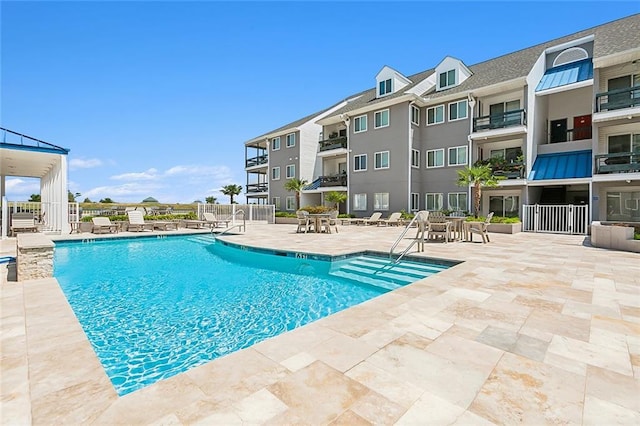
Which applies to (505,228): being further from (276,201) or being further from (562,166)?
(276,201)

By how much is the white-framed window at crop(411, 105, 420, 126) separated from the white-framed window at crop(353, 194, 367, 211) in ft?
21.9

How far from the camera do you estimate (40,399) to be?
227cm

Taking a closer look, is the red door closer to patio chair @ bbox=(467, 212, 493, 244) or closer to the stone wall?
patio chair @ bbox=(467, 212, 493, 244)

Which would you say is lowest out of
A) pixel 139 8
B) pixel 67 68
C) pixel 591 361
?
pixel 591 361

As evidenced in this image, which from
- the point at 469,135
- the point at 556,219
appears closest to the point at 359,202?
the point at 469,135

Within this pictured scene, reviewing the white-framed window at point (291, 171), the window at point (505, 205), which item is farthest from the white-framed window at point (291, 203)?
the window at point (505, 205)

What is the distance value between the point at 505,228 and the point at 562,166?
5.58 meters

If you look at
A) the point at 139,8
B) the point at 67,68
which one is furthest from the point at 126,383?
the point at 67,68

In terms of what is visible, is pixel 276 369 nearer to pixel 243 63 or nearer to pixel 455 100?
pixel 243 63

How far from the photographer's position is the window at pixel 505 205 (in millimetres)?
19959

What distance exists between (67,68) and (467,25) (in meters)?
17.7

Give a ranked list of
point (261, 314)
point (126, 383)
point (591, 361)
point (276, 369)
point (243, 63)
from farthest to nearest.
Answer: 1. point (243, 63)
2. point (261, 314)
3. point (126, 383)
4. point (591, 361)
5. point (276, 369)

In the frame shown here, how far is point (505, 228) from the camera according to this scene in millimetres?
15984

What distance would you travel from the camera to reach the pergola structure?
13.9 metres
